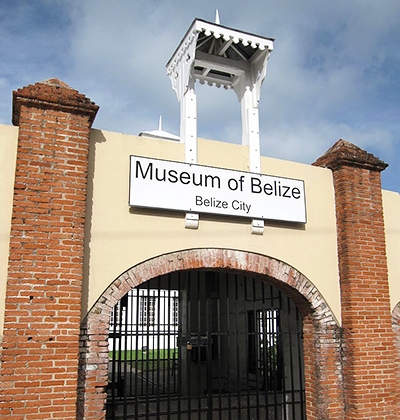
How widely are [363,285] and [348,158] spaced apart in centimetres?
202

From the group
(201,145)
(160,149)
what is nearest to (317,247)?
(201,145)

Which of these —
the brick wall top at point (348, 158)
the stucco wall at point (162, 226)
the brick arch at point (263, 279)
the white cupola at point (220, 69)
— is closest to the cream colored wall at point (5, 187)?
the stucco wall at point (162, 226)

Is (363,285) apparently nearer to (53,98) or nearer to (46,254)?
(46,254)

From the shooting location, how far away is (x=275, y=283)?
678 cm

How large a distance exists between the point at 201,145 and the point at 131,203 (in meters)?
1.45

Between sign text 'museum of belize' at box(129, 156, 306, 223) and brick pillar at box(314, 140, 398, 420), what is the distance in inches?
33.1

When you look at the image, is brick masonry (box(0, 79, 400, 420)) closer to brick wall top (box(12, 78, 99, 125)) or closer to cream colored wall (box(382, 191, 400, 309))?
brick wall top (box(12, 78, 99, 125))

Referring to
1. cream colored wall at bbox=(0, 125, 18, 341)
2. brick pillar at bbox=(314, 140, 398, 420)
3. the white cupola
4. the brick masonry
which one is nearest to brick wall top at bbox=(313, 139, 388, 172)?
brick pillar at bbox=(314, 140, 398, 420)

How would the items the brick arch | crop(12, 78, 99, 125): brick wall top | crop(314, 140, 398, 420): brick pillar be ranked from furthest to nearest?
crop(314, 140, 398, 420): brick pillar
crop(12, 78, 99, 125): brick wall top
the brick arch

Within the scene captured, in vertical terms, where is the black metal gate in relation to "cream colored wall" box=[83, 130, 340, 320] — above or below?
below

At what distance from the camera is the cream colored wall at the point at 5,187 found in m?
5.05

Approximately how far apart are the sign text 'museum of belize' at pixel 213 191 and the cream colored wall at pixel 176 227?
126 mm

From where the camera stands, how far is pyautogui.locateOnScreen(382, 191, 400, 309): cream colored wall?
304 inches

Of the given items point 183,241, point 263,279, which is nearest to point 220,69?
point 183,241
